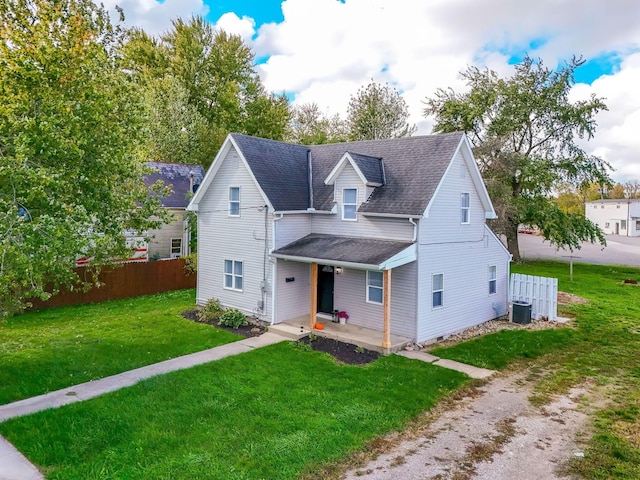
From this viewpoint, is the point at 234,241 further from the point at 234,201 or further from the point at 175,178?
the point at 175,178

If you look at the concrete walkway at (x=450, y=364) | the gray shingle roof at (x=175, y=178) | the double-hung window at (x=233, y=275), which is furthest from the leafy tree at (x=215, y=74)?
the concrete walkway at (x=450, y=364)

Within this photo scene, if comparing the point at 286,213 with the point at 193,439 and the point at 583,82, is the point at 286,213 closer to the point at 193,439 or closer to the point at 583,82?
the point at 193,439

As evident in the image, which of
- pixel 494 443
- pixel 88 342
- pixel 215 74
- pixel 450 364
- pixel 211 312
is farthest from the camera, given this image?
pixel 215 74

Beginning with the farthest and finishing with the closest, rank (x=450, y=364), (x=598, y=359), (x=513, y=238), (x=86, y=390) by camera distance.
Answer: (x=513, y=238)
(x=598, y=359)
(x=450, y=364)
(x=86, y=390)

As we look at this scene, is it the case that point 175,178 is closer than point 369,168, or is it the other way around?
point 369,168

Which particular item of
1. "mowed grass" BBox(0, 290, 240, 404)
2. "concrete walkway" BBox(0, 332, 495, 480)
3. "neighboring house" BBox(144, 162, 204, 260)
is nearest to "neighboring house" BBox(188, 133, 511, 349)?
"concrete walkway" BBox(0, 332, 495, 480)

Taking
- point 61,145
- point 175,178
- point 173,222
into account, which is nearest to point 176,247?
point 173,222

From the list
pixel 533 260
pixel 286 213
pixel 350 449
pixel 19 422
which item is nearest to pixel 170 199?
pixel 286 213
